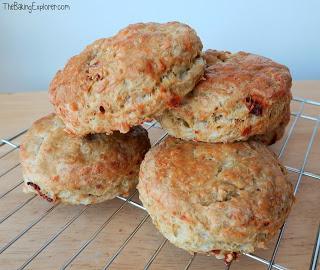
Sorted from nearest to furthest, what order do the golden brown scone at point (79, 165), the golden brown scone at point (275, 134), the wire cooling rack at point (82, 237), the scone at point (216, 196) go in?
the scone at point (216, 196), the wire cooling rack at point (82, 237), the golden brown scone at point (79, 165), the golden brown scone at point (275, 134)

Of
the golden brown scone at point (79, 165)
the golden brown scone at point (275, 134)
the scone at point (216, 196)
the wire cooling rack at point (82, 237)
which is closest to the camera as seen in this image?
the scone at point (216, 196)

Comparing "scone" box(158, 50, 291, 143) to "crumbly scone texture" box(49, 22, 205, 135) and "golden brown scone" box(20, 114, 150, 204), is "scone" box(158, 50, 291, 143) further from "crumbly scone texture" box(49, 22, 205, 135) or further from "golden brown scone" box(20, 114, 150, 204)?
"golden brown scone" box(20, 114, 150, 204)

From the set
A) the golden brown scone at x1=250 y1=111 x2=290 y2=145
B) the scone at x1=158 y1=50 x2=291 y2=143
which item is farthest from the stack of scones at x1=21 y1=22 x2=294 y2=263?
the golden brown scone at x1=250 y1=111 x2=290 y2=145

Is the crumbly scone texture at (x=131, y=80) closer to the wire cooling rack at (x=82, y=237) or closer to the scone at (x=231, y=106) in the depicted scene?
the scone at (x=231, y=106)

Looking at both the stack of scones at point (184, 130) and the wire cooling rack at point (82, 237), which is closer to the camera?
the stack of scones at point (184, 130)

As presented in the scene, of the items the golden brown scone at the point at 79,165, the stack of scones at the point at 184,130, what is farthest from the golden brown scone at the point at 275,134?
the golden brown scone at the point at 79,165

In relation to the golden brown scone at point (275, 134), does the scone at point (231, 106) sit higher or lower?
higher

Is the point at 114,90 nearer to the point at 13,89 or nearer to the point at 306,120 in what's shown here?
the point at 306,120

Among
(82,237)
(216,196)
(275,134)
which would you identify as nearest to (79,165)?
(82,237)
